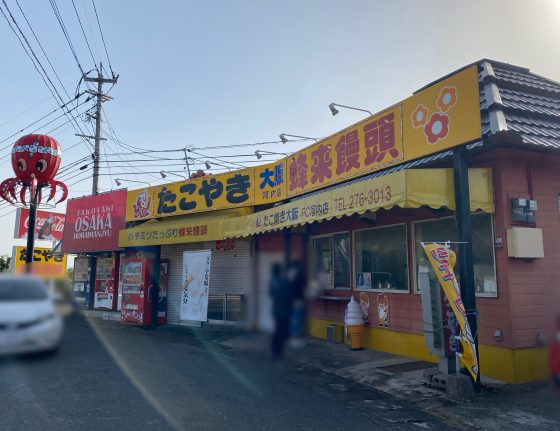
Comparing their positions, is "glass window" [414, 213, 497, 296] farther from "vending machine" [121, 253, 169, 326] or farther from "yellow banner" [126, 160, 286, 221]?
"vending machine" [121, 253, 169, 326]

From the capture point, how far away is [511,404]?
24.2 ft

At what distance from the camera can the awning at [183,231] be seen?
14.7 m

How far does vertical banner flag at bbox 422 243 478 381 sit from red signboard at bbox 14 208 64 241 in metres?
6.24

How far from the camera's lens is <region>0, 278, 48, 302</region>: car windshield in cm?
82

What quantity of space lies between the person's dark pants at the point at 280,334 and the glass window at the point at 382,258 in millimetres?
11294

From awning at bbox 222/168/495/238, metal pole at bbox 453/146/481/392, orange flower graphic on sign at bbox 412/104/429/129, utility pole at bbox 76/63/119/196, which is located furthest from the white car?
orange flower graphic on sign at bbox 412/104/429/129

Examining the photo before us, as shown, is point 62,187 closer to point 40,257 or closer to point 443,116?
point 40,257

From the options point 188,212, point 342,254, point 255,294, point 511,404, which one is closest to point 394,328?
point 342,254

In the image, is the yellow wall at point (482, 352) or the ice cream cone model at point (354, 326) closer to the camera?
the yellow wall at point (482, 352)

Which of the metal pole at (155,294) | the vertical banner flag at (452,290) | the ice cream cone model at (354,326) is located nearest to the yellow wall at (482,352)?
the ice cream cone model at (354,326)

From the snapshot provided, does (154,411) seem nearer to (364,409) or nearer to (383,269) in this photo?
(364,409)

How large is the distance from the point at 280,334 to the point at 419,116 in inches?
366

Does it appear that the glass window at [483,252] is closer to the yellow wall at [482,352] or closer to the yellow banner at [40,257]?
the yellow wall at [482,352]

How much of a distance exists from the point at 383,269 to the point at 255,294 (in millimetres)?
12063
